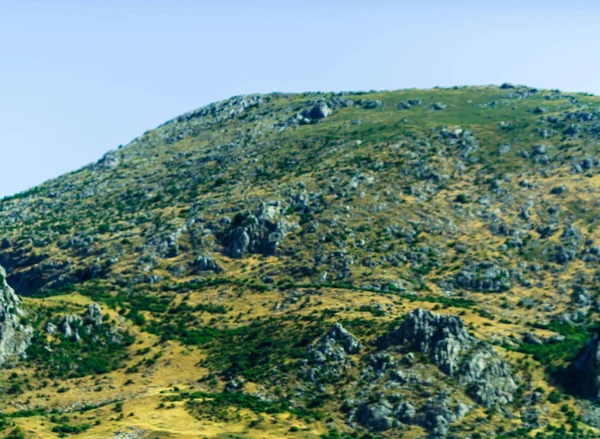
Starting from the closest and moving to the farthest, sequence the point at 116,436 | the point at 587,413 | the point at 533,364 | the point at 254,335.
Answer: the point at 116,436 < the point at 587,413 < the point at 533,364 < the point at 254,335

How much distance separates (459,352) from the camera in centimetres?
14100

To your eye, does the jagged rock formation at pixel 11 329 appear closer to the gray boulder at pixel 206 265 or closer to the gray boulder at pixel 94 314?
the gray boulder at pixel 94 314

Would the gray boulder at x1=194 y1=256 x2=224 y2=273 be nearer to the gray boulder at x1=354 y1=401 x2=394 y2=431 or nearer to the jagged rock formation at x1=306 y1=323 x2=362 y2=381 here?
the jagged rock formation at x1=306 y1=323 x2=362 y2=381

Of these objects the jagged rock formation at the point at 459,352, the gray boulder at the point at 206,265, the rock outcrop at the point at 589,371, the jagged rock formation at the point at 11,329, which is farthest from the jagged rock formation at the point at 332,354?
the jagged rock formation at the point at 11,329

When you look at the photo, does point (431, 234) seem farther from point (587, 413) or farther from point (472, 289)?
point (587, 413)

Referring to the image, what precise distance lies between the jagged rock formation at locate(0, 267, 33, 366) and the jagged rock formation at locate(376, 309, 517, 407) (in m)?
65.9

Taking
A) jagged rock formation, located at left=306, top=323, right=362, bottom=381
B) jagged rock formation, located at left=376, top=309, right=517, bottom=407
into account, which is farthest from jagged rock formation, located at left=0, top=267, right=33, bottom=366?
jagged rock formation, located at left=376, top=309, right=517, bottom=407

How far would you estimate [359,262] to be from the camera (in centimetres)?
18838

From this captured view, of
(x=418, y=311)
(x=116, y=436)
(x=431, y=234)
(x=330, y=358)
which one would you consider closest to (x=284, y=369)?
(x=330, y=358)

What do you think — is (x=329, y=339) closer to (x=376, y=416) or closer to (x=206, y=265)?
(x=376, y=416)

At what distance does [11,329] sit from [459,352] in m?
82.0

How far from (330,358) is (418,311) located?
57.9ft

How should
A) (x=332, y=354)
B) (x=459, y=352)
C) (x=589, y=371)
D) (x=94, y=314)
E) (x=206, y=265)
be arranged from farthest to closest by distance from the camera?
1. (x=206, y=265)
2. (x=94, y=314)
3. (x=332, y=354)
4. (x=459, y=352)
5. (x=589, y=371)

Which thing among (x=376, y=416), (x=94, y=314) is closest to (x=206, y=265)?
(x=94, y=314)
